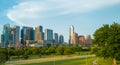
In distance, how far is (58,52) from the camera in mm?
127438

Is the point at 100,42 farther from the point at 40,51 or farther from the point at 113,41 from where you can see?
the point at 40,51

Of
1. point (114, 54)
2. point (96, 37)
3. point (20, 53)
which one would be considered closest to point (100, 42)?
point (96, 37)

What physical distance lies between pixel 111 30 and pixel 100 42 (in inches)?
150

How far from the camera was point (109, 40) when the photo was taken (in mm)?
49531

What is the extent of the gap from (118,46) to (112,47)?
114 centimetres

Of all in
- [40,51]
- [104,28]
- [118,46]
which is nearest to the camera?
[118,46]

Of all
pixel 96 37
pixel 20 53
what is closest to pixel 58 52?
pixel 20 53

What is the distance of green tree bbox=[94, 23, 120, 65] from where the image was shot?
1939 inches

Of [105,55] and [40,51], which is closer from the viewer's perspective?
[105,55]

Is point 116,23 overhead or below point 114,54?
overhead

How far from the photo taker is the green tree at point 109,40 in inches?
1939

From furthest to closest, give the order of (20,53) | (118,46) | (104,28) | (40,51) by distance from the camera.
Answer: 1. (40,51)
2. (20,53)
3. (104,28)
4. (118,46)

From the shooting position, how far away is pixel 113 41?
49.4 metres

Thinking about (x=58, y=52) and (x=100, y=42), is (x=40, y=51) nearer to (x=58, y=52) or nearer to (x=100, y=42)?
(x=58, y=52)
